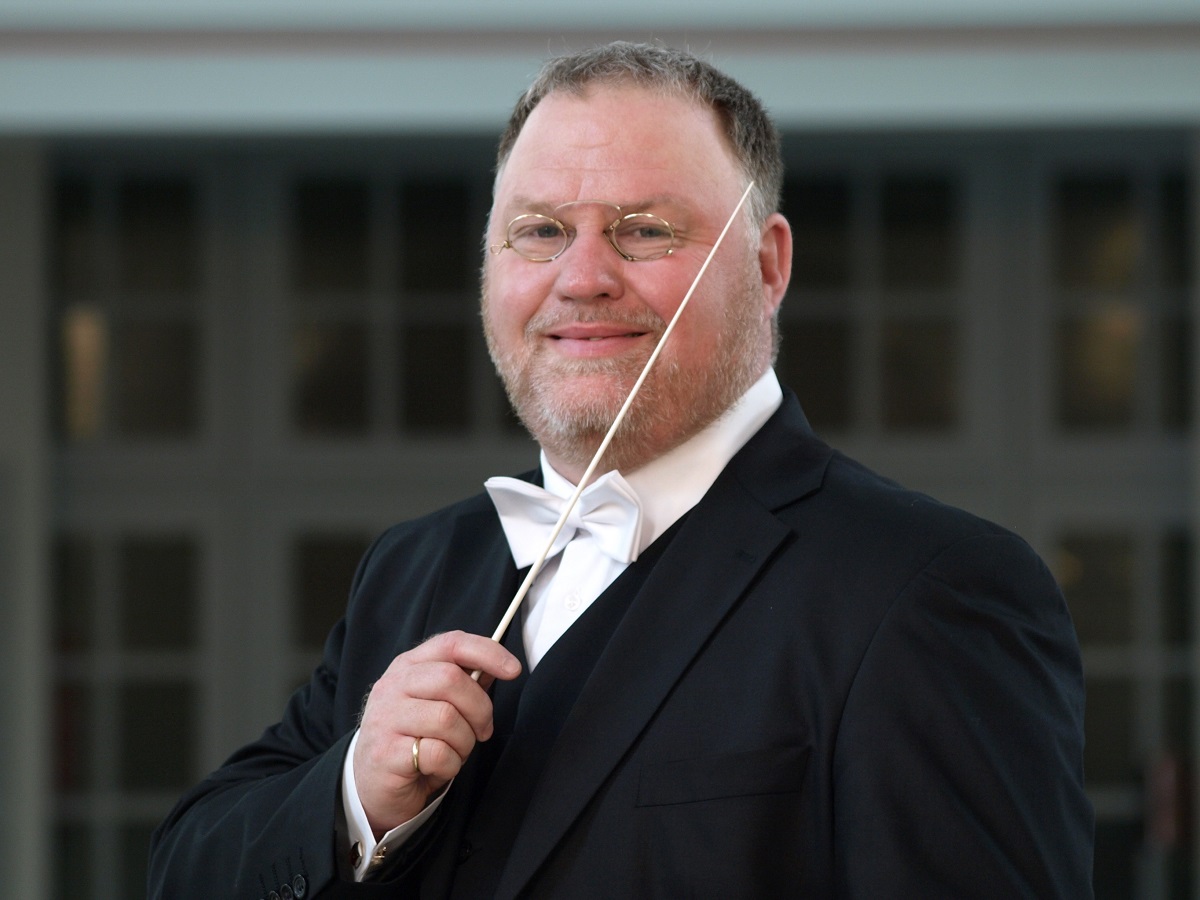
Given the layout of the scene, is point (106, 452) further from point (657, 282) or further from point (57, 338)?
point (657, 282)

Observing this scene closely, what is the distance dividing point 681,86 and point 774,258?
0.21 m

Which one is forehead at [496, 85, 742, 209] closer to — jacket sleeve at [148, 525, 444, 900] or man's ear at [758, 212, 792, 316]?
man's ear at [758, 212, 792, 316]

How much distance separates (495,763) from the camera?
1370 millimetres

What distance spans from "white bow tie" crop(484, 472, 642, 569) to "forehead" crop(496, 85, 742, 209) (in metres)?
0.27

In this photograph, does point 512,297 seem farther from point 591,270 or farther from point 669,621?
point 669,621

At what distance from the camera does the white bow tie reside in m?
1.39

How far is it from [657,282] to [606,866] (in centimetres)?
53

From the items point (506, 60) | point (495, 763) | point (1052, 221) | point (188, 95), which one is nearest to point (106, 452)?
point (188, 95)

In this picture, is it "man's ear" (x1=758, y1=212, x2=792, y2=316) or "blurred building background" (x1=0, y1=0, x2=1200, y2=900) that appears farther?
"blurred building background" (x1=0, y1=0, x2=1200, y2=900)

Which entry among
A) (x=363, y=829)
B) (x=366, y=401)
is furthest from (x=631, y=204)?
(x=366, y=401)

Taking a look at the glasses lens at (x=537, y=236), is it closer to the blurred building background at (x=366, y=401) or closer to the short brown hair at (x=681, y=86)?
the short brown hair at (x=681, y=86)

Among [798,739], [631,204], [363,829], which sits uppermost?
[631,204]

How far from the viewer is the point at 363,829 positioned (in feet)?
4.29

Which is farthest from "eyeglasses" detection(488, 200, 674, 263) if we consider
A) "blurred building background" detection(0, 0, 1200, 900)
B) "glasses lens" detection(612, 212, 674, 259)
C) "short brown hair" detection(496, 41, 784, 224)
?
"blurred building background" detection(0, 0, 1200, 900)
